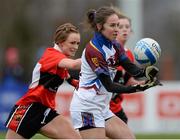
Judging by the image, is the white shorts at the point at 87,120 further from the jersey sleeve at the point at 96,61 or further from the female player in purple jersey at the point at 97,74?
the jersey sleeve at the point at 96,61

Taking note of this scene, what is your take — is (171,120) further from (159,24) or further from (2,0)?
(159,24)

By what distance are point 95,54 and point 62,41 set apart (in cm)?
70

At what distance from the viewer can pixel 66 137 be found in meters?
8.41

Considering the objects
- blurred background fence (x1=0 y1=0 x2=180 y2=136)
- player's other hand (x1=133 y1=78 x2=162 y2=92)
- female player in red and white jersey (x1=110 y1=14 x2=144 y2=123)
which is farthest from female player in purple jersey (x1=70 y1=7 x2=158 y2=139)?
blurred background fence (x1=0 y1=0 x2=180 y2=136)

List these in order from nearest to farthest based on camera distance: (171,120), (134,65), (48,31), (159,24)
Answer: (134,65) < (171,120) < (48,31) < (159,24)

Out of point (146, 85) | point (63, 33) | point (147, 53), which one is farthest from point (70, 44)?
point (146, 85)

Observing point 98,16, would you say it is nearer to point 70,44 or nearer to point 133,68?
point 70,44

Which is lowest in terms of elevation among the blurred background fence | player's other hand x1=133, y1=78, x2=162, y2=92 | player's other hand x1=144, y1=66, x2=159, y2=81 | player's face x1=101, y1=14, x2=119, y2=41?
the blurred background fence

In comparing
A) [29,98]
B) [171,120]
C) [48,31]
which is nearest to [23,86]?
[171,120]

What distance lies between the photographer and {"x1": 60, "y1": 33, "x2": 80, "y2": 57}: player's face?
27.9 ft

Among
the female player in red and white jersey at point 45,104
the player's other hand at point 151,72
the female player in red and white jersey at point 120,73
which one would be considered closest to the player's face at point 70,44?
the female player in red and white jersey at point 45,104

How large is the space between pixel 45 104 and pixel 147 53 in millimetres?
1193

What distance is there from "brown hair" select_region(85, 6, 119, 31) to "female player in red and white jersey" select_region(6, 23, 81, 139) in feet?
1.01

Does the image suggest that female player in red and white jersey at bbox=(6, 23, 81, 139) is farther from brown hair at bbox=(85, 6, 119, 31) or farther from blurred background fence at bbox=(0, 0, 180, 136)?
blurred background fence at bbox=(0, 0, 180, 136)
